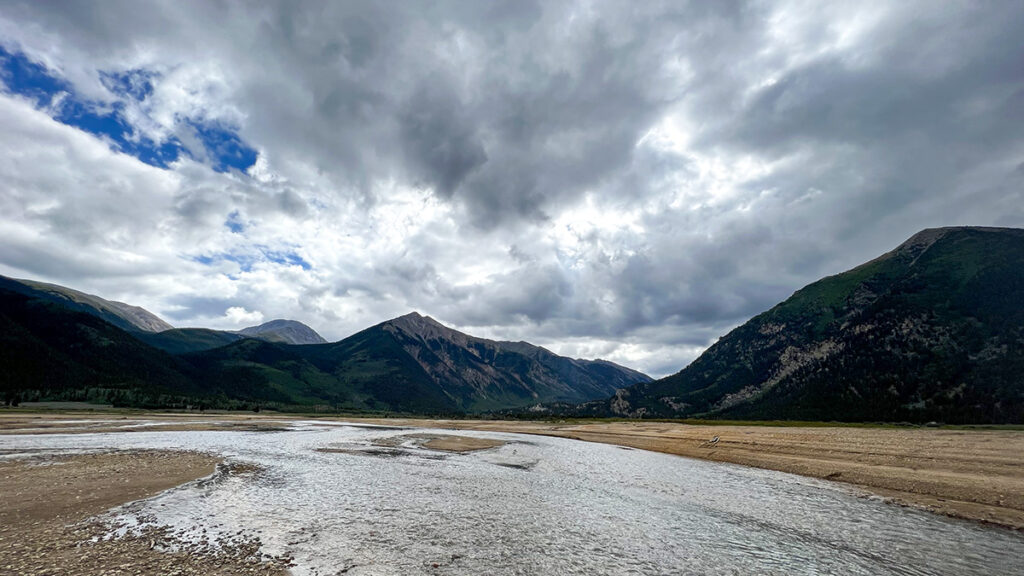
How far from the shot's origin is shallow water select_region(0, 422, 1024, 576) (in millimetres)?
17453

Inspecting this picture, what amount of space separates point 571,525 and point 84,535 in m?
22.1

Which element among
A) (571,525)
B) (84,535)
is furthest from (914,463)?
(84,535)

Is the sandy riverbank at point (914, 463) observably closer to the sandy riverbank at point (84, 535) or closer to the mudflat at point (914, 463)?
the mudflat at point (914, 463)

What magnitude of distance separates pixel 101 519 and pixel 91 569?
359 inches

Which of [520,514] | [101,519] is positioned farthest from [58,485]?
[520,514]

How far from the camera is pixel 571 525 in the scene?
76.7 ft

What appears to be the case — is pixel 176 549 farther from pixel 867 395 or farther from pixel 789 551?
pixel 867 395

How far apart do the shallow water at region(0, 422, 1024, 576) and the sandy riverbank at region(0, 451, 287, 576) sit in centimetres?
162

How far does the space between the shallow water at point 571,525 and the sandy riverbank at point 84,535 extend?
162cm

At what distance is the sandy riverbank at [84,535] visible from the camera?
14.2 meters

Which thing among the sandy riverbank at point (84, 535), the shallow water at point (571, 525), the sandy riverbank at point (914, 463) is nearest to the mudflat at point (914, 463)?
the sandy riverbank at point (914, 463)

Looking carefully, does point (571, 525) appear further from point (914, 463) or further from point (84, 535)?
point (914, 463)

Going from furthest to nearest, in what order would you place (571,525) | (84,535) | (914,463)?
(914,463) < (571,525) < (84,535)

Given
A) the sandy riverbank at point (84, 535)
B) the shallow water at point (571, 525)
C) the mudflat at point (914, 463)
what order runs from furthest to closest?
1. the mudflat at point (914, 463)
2. the shallow water at point (571, 525)
3. the sandy riverbank at point (84, 535)
